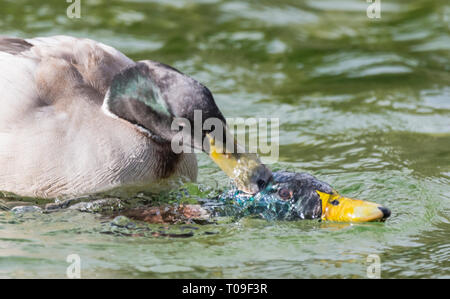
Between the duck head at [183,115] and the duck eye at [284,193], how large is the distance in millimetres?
135

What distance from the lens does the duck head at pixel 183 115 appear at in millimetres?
5302

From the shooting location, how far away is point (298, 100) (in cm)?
884

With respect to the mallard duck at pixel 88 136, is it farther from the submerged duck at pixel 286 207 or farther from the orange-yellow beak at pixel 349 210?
the orange-yellow beak at pixel 349 210

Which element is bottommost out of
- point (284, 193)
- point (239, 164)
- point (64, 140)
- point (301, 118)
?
point (284, 193)

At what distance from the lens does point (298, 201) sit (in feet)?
18.3

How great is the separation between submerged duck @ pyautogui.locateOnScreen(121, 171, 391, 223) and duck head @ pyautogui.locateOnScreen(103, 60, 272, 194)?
0.15 metres

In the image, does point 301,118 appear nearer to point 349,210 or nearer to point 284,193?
point 284,193

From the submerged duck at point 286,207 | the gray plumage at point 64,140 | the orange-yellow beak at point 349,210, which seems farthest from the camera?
the gray plumage at point 64,140

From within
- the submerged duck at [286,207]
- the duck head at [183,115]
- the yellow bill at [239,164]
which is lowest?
the submerged duck at [286,207]

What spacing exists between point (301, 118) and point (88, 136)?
3.20m

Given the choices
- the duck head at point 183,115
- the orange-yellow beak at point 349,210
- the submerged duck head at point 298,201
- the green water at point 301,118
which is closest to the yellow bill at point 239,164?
the duck head at point 183,115

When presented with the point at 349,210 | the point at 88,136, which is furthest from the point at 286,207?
the point at 88,136
